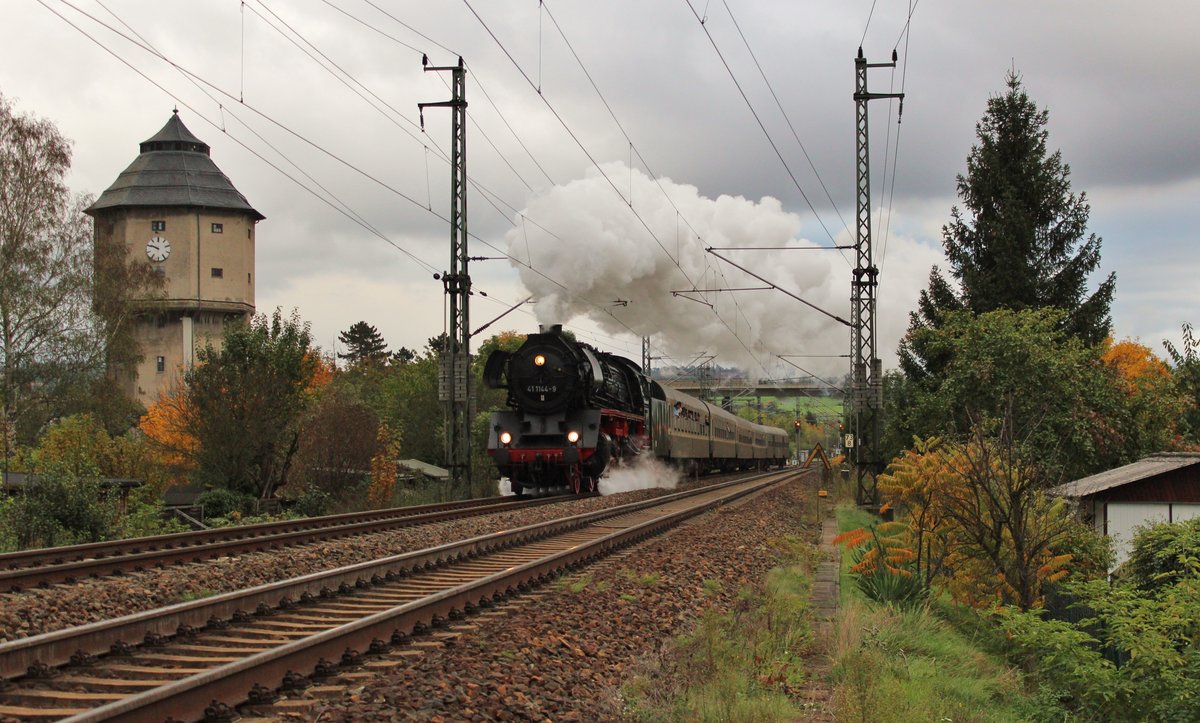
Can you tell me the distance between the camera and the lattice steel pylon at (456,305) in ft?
89.1

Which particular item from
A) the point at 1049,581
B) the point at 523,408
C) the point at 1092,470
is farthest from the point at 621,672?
the point at 1092,470

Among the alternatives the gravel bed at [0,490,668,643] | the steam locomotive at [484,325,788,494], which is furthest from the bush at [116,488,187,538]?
the steam locomotive at [484,325,788,494]

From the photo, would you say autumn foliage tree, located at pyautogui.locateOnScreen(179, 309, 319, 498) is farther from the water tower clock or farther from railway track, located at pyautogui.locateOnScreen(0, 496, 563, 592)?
the water tower clock

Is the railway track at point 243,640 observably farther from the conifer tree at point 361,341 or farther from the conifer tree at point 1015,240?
the conifer tree at point 361,341

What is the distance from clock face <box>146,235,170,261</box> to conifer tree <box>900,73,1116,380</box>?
151 feet

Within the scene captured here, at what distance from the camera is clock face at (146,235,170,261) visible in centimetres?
6650

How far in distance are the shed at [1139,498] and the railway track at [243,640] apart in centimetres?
957

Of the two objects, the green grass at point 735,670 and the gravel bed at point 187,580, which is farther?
the gravel bed at point 187,580

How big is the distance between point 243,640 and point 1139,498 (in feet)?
48.0

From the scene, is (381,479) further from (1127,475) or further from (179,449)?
(1127,475)

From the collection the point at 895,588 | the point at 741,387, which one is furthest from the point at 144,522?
the point at 741,387

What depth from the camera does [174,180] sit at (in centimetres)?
6838

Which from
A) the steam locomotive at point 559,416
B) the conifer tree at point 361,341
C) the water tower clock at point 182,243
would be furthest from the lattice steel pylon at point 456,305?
the conifer tree at point 361,341

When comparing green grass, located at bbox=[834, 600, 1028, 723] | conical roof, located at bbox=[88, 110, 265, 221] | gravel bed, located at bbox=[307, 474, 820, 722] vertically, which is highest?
conical roof, located at bbox=[88, 110, 265, 221]
